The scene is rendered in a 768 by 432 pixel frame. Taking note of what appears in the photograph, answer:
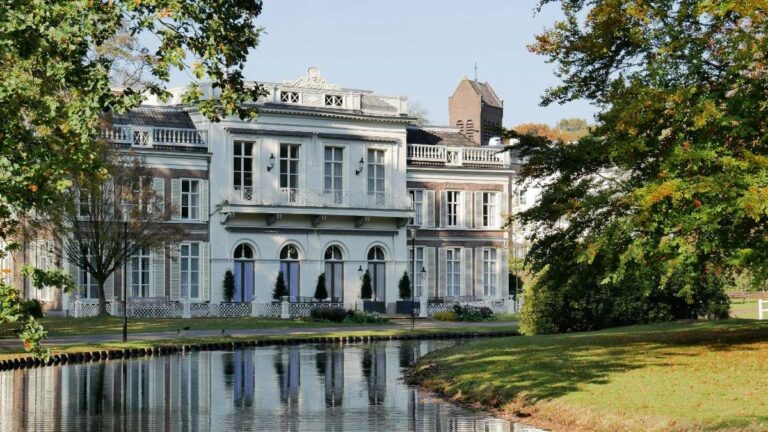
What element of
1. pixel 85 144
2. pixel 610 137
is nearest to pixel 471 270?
pixel 610 137

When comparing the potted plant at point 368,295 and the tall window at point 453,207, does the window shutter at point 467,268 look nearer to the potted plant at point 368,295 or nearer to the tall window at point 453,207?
the tall window at point 453,207

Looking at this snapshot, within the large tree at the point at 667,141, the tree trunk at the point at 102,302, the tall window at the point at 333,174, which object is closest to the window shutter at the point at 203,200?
the tall window at the point at 333,174

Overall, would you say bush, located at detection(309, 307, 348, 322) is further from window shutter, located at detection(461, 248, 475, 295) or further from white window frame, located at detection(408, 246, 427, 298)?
window shutter, located at detection(461, 248, 475, 295)

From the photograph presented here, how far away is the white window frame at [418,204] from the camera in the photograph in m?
63.6

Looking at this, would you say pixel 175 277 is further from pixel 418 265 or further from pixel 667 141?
pixel 667 141

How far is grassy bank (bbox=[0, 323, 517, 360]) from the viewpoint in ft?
113

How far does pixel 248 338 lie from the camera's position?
4125 centimetres

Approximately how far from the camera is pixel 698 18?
1003 inches

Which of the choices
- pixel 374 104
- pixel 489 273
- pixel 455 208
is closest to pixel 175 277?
pixel 374 104

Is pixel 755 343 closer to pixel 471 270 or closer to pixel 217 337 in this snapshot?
pixel 217 337

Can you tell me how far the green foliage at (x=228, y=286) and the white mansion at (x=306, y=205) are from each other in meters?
0.25

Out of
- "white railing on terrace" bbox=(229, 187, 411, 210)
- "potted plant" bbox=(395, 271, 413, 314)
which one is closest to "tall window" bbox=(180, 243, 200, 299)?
"white railing on terrace" bbox=(229, 187, 411, 210)

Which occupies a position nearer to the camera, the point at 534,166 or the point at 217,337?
the point at 534,166

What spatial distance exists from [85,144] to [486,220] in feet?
171
